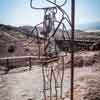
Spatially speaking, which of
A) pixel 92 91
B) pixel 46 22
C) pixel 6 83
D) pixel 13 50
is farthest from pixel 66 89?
pixel 13 50

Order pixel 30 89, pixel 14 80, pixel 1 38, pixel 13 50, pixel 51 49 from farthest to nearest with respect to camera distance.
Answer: pixel 1 38
pixel 13 50
pixel 14 80
pixel 30 89
pixel 51 49

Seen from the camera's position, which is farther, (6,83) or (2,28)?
(2,28)

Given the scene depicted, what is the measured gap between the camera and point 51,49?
3.27 metres

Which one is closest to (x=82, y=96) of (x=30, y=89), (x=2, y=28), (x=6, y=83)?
(x=30, y=89)

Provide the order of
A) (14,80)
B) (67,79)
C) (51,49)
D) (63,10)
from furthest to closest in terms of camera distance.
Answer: (14,80), (67,79), (51,49), (63,10)

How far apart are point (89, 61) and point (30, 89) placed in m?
5.97

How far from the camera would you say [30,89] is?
24.5 feet

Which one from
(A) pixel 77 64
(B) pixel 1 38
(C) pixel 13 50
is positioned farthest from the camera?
(B) pixel 1 38

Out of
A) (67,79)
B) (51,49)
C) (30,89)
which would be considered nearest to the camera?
(51,49)

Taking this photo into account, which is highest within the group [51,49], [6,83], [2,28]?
[2,28]

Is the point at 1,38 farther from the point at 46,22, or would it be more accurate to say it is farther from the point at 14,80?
the point at 46,22

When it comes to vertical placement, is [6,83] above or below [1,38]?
below

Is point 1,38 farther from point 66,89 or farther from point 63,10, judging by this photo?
point 63,10

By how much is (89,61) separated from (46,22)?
909cm
